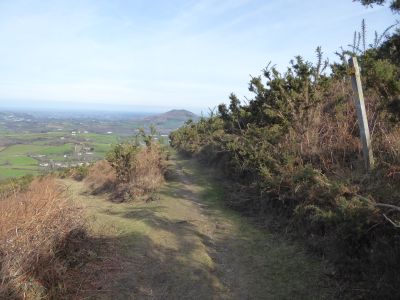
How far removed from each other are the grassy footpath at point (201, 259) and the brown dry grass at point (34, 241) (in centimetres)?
63

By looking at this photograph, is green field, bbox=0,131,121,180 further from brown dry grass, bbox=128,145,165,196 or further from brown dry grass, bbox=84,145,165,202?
brown dry grass, bbox=128,145,165,196

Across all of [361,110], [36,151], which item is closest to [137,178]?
[361,110]

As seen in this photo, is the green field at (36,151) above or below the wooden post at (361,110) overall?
below

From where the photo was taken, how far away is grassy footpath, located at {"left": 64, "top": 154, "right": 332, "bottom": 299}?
193 inches

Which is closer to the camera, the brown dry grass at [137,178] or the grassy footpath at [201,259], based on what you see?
the grassy footpath at [201,259]

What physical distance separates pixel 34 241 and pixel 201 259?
2.52 m

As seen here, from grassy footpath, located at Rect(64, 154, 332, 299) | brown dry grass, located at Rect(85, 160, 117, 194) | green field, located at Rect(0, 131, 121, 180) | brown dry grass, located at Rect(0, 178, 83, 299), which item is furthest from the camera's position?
green field, located at Rect(0, 131, 121, 180)

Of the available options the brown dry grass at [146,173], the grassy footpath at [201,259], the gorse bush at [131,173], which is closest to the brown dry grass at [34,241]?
the grassy footpath at [201,259]

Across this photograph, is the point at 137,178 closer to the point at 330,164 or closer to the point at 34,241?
the point at 330,164

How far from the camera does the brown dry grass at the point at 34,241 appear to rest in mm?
3908

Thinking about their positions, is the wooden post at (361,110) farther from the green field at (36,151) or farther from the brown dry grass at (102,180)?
the green field at (36,151)

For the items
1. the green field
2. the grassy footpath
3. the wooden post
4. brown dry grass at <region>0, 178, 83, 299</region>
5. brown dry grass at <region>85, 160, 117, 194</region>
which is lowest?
the green field

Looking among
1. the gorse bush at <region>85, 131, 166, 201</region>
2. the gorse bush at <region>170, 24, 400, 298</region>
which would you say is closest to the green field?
the gorse bush at <region>85, 131, 166, 201</region>

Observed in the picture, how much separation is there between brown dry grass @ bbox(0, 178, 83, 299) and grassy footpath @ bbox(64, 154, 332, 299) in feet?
2.05
